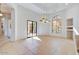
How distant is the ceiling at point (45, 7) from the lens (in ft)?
9.50

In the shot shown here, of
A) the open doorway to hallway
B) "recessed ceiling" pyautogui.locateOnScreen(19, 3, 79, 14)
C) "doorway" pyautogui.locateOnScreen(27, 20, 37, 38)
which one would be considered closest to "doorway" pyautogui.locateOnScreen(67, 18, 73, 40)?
"recessed ceiling" pyautogui.locateOnScreen(19, 3, 79, 14)

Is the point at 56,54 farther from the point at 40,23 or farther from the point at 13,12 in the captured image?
the point at 13,12

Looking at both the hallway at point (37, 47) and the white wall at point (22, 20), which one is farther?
the white wall at point (22, 20)

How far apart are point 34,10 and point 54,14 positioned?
1.36 ft

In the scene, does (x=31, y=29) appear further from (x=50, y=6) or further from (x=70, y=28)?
(x=70, y=28)

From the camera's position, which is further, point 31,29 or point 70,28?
point 31,29

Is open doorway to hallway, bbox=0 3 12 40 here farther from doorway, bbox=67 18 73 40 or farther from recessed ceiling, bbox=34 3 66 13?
doorway, bbox=67 18 73 40

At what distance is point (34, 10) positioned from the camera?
2.97 m

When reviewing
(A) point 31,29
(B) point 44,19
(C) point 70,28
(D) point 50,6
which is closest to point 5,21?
(A) point 31,29

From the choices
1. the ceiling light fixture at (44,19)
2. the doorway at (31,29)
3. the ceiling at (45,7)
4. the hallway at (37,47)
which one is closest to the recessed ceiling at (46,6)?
the ceiling at (45,7)

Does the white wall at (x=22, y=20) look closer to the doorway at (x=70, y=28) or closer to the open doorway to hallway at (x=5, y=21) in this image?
the open doorway to hallway at (x=5, y=21)

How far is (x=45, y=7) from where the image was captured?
116 inches

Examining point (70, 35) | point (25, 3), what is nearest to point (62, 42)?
point (70, 35)

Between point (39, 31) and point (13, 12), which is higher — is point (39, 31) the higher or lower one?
the lower one
